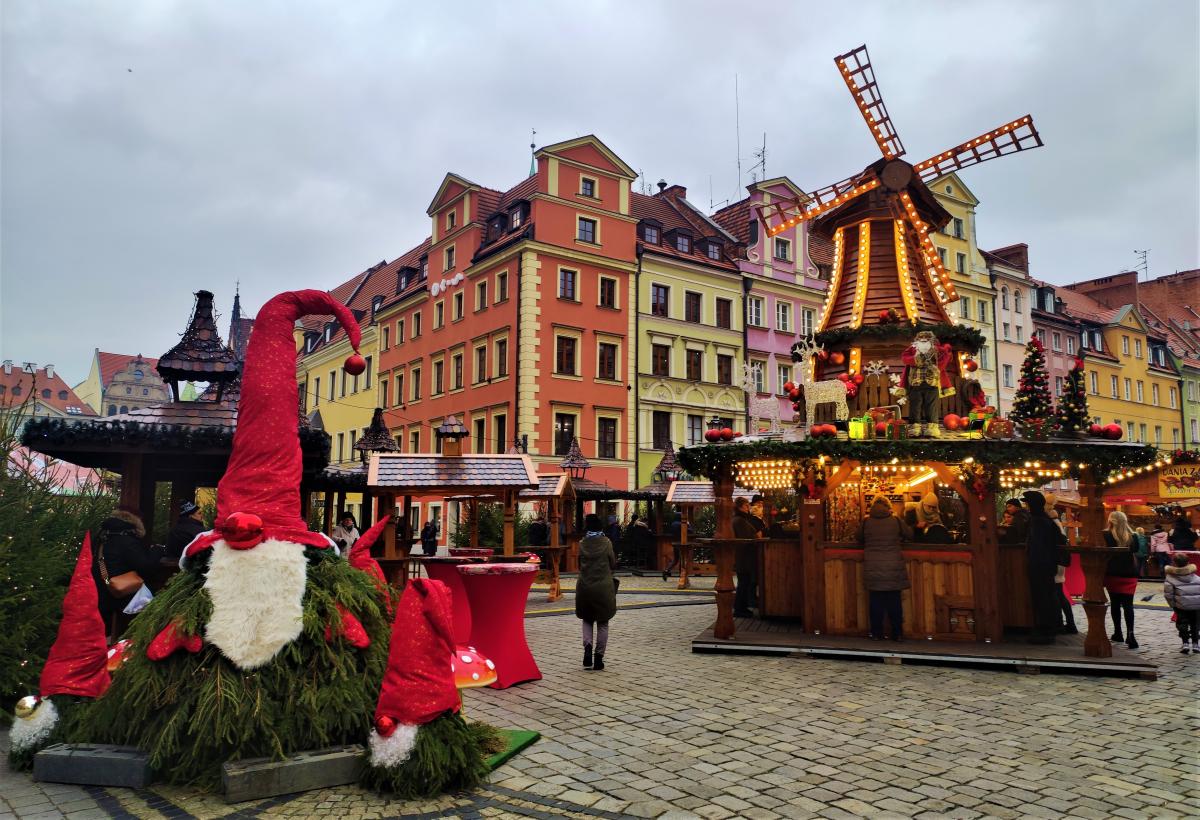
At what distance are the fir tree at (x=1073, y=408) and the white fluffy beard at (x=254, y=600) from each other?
31.4 ft

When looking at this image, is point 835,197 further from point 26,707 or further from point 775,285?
point 775,285

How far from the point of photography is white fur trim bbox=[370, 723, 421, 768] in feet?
16.9

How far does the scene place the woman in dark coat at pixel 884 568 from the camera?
1082cm

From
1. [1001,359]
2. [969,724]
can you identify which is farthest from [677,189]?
[969,724]

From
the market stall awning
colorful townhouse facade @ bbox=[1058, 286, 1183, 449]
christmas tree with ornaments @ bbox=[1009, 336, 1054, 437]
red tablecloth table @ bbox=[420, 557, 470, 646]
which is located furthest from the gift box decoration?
colorful townhouse facade @ bbox=[1058, 286, 1183, 449]

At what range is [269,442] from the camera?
580 centimetres

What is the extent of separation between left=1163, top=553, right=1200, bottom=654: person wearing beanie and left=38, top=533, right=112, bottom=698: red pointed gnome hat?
11.7 metres

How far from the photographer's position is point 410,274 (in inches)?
1645

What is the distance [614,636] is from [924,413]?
5.45m

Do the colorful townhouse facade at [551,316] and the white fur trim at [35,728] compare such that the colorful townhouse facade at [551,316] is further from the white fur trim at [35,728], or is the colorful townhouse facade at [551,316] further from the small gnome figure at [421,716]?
the small gnome figure at [421,716]

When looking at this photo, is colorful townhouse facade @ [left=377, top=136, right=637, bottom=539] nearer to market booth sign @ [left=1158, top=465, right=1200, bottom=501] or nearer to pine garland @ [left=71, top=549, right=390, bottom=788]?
market booth sign @ [left=1158, top=465, right=1200, bottom=501]

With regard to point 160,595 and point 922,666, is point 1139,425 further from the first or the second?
point 160,595

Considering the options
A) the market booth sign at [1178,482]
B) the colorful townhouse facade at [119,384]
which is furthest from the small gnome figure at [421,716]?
the colorful townhouse facade at [119,384]

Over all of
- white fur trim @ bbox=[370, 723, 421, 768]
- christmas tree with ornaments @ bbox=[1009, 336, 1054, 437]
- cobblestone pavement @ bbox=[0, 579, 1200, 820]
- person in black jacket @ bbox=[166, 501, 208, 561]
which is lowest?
cobblestone pavement @ bbox=[0, 579, 1200, 820]
